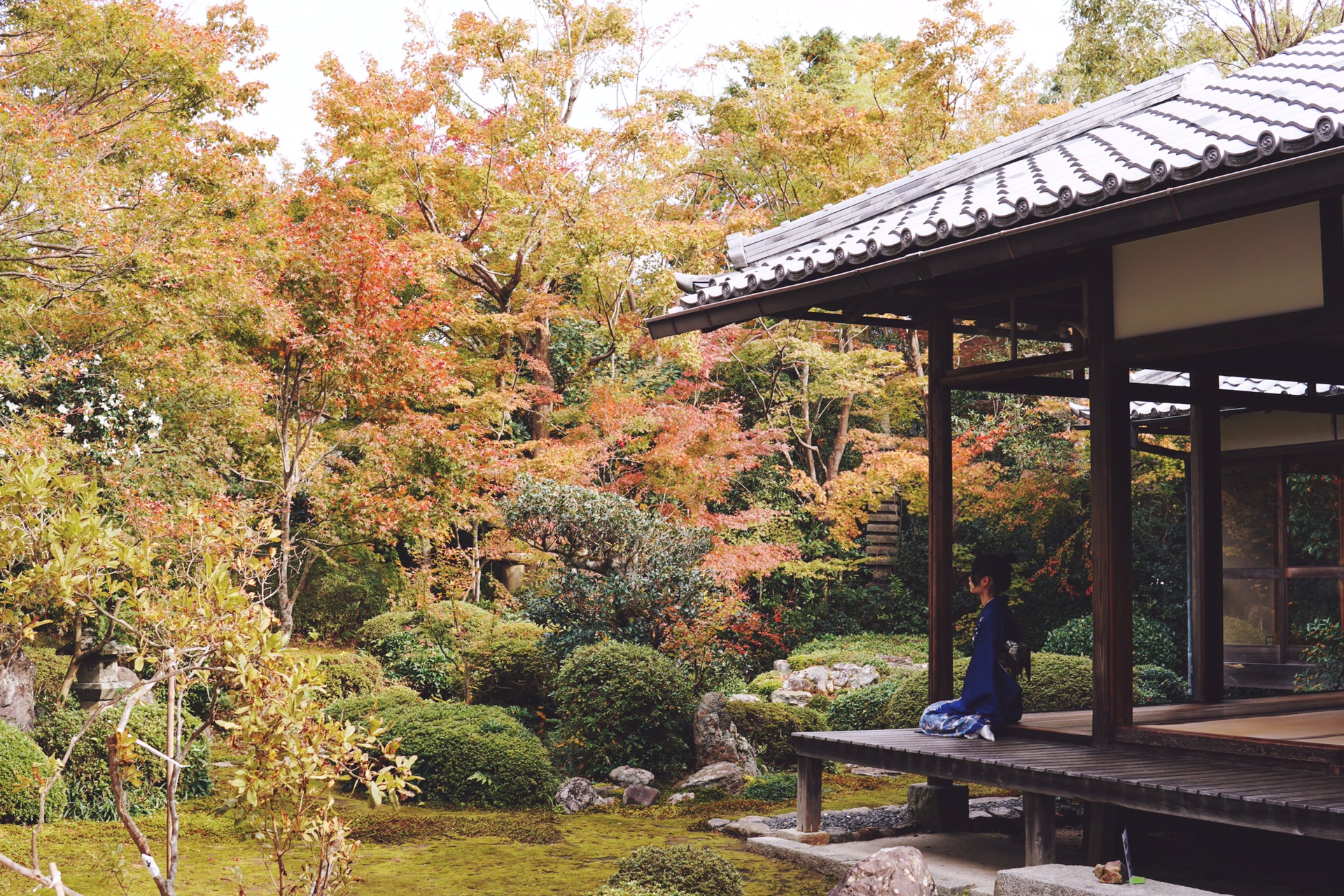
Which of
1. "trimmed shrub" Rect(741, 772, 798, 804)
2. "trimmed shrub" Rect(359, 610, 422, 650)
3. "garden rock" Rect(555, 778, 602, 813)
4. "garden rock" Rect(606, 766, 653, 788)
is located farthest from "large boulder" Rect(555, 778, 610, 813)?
"trimmed shrub" Rect(359, 610, 422, 650)

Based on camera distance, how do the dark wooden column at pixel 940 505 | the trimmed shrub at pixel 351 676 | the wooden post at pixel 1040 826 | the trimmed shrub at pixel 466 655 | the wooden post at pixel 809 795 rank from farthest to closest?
the trimmed shrub at pixel 466 655 < the trimmed shrub at pixel 351 676 < the dark wooden column at pixel 940 505 < the wooden post at pixel 809 795 < the wooden post at pixel 1040 826

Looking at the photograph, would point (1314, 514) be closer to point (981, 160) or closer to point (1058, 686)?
point (1058, 686)

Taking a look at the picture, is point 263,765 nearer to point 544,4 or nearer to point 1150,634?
point 1150,634

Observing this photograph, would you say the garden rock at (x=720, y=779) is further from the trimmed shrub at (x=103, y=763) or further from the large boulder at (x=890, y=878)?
A: the large boulder at (x=890, y=878)

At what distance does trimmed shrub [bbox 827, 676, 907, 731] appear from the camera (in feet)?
33.9

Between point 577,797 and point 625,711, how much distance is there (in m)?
1.14

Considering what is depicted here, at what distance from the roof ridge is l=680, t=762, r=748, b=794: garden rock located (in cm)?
406

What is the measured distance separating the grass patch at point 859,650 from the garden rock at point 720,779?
5515 millimetres

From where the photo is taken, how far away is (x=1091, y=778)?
15.8 ft

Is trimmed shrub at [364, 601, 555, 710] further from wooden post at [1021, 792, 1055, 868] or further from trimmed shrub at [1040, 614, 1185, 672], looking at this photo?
wooden post at [1021, 792, 1055, 868]

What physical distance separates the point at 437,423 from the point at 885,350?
7.71 metres

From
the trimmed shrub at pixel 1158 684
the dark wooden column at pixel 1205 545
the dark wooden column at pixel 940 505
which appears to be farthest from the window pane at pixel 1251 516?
the dark wooden column at pixel 940 505

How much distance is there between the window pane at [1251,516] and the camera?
31.7 ft

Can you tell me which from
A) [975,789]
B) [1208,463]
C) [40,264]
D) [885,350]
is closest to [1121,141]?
[1208,463]
